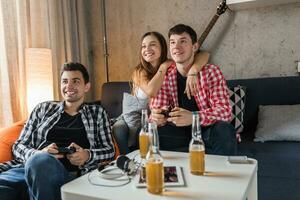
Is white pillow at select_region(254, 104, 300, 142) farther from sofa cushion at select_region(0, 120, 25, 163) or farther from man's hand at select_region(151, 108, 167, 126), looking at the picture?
sofa cushion at select_region(0, 120, 25, 163)

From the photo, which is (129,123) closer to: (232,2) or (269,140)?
Result: (269,140)

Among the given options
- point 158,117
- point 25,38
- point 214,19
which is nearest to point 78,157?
point 158,117

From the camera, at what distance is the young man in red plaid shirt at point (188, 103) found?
1.71 metres

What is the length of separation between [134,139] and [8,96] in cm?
109

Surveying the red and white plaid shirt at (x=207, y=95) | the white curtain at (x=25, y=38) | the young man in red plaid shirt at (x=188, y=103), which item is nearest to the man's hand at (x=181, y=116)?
the young man in red plaid shirt at (x=188, y=103)

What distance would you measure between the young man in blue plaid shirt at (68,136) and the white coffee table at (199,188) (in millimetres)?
344

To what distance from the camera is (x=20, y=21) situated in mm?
2549

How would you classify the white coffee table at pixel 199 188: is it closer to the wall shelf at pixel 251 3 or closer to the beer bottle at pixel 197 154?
the beer bottle at pixel 197 154

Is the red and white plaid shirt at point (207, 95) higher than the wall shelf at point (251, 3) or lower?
lower

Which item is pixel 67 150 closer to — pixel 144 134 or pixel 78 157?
pixel 78 157

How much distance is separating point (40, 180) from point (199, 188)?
0.71 m

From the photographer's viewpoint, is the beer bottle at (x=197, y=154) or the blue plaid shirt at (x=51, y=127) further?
the blue plaid shirt at (x=51, y=127)

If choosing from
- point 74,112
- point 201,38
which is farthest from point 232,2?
point 74,112

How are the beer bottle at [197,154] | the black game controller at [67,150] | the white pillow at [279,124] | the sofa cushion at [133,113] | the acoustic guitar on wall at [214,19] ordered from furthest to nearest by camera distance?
1. the acoustic guitar on wall at [214,19]
2. the sofa cushion at [133,113]
3. the white pillow at [279,124]
4. the black game controller at [67,150]
5. the beer bottle at [197,154]
